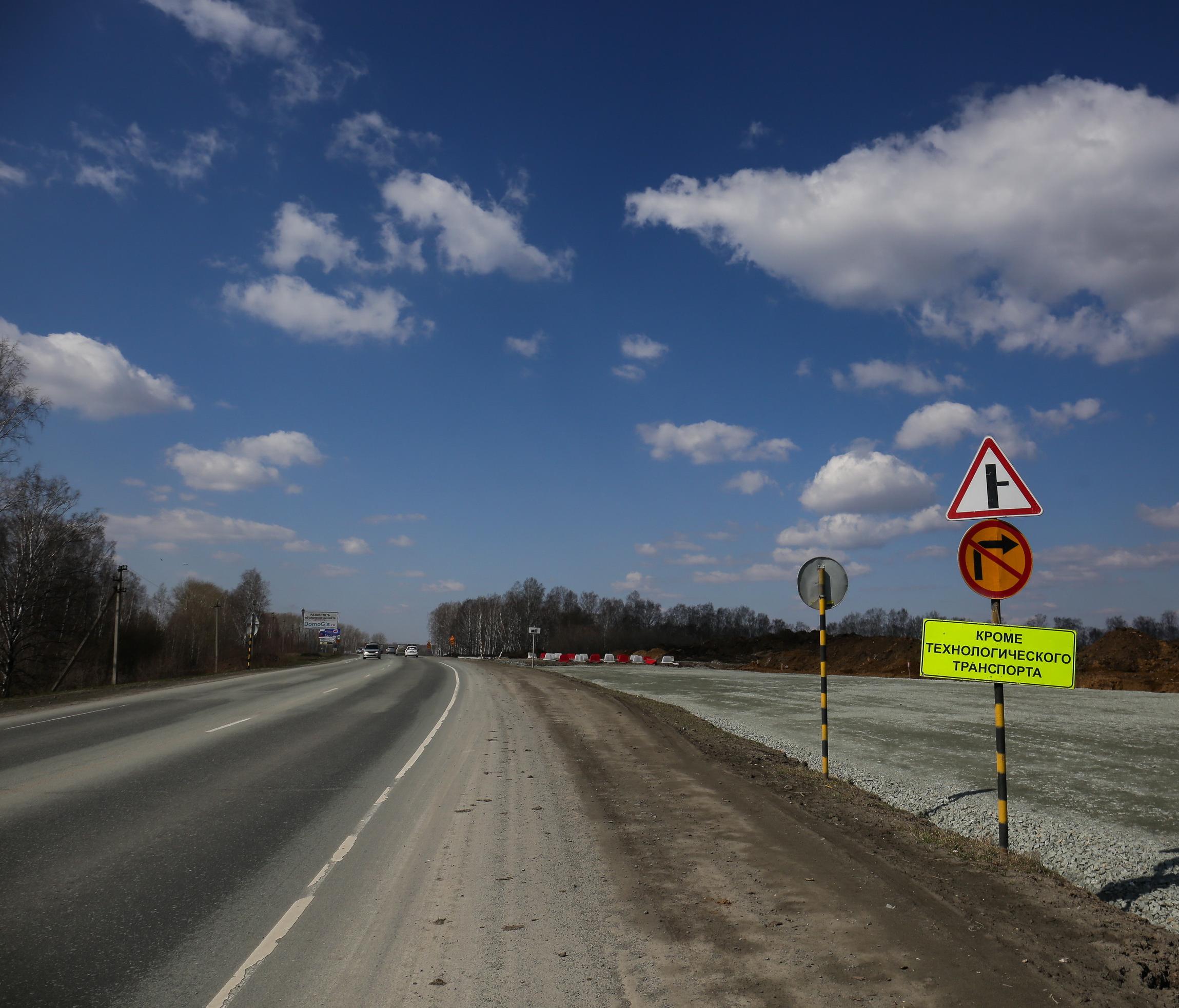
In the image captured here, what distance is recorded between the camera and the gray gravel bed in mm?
6906

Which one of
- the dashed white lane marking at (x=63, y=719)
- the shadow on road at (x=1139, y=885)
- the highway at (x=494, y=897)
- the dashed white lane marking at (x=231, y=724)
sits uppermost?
the highway at (x=494, y=897)

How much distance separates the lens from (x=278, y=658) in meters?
81.6

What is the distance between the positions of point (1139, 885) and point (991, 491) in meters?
3.58

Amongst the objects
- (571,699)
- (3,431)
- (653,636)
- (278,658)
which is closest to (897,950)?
(571,699)

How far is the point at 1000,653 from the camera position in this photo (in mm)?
7023

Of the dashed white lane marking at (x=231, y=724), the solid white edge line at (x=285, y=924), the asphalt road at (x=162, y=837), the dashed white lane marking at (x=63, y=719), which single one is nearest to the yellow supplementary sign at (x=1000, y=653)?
the solid white edge line at (x=285, y=924)

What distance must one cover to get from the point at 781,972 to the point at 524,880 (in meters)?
2.27

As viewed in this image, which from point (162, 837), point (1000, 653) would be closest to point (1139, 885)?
point (1000, 653)

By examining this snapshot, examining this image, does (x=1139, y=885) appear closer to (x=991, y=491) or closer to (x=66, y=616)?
(x=991, y=491)

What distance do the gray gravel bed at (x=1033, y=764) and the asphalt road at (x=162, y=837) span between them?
6.68 meters

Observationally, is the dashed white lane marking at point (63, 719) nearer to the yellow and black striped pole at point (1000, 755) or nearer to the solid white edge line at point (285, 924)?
the solid white edge line at point (285, 924)

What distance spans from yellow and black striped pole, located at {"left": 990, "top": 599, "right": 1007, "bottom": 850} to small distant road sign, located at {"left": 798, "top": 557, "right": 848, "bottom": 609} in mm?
3611

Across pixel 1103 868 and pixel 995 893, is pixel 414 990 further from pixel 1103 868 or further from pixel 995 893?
pixel 1103 868

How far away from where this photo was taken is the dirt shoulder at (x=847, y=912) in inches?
158
